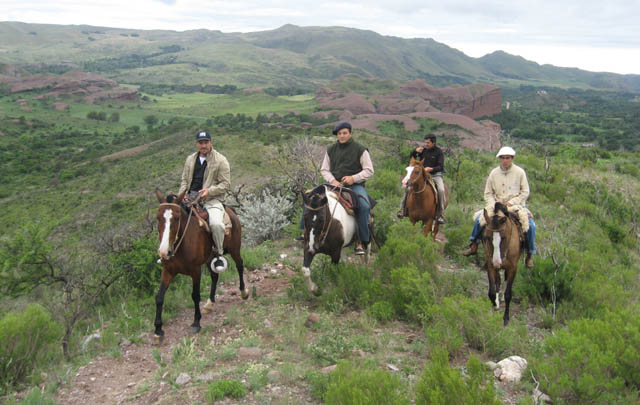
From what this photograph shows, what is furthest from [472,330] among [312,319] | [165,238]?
[165,238]

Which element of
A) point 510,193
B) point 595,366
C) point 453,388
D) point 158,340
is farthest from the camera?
point 510,193

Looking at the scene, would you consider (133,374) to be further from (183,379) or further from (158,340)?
(183,379)

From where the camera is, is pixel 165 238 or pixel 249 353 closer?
pixel 249 353

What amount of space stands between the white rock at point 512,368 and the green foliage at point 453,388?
0.85 metres

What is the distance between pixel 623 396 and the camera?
3.70 m

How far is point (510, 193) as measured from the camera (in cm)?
644

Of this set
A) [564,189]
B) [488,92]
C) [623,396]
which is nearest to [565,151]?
[564,189]

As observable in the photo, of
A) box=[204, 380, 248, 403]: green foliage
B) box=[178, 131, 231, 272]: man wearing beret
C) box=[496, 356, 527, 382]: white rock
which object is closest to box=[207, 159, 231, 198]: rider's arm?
box=[178, 131, 231, 272]: man wearing beret

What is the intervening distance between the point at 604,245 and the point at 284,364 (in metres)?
8.11

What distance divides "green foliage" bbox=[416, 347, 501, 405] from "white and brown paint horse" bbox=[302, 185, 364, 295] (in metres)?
3.01

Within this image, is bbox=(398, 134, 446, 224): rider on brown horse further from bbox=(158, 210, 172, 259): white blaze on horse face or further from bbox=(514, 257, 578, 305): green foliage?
bbox=(158, 210, 172, 259): white blaze on horse face

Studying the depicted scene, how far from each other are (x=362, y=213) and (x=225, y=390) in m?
3.66

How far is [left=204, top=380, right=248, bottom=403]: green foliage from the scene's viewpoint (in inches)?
156

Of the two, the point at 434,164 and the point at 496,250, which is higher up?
the point at 434,164
